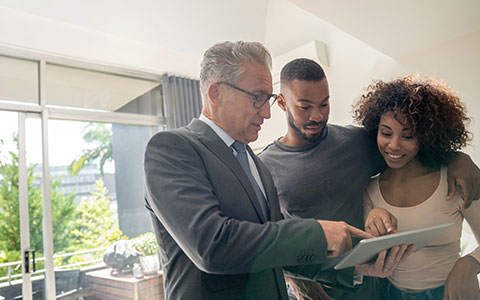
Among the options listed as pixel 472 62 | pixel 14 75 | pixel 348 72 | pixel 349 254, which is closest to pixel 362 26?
pixel 348 72

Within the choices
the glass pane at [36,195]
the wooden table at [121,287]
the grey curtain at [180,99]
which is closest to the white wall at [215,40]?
the grey curtain at [180,99]

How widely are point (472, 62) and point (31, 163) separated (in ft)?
7.68

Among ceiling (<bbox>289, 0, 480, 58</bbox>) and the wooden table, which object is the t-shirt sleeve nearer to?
ceiling (<bbox>289, 0, 480, 58</bbox>)

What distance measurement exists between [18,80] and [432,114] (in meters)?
2.40

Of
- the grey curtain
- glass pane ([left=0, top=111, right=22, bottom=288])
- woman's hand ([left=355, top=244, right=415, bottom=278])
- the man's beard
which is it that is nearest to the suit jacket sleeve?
woman's hand ([left=355, top=244, right=415, bottom=278])

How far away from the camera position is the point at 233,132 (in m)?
0.72

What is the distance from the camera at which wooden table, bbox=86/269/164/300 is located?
7.74 ft

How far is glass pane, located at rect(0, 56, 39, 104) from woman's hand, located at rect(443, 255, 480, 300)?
2.41 m

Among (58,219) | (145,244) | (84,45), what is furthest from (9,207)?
(84,45)

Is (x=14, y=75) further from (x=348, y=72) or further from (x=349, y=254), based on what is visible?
(x=349, y=254)

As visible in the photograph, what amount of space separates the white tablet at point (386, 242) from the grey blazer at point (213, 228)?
1.8 inches

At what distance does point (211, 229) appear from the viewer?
0.54m

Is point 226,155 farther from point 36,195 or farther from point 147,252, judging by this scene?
point 147,252

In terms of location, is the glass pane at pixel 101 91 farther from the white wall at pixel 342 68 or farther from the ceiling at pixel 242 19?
the white wall at pixel 342 68
